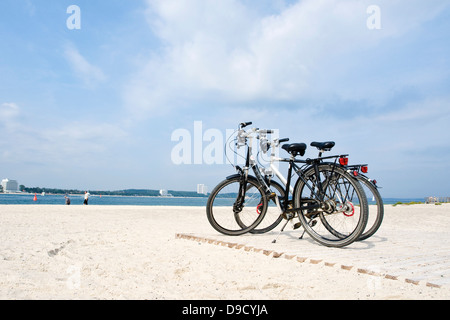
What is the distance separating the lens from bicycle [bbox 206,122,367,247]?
4469mm

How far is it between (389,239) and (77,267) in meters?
4.86

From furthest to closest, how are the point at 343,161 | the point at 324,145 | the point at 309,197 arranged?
the point at 309,197, the point at 324,145, the point at 343,161

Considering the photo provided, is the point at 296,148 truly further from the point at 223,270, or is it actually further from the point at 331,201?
the point at 223,270

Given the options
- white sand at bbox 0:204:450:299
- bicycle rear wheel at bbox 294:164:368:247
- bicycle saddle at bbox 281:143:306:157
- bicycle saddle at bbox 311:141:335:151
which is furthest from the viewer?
bicycle saddle at bbox 281:143:306:157

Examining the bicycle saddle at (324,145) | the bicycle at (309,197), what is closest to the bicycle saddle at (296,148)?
the bicycle at (309,197)

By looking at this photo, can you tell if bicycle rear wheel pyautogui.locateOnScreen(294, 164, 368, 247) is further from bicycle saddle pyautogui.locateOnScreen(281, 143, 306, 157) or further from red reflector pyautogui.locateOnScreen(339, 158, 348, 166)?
bicycle saddle pyautogui.locateOnScreen(281, 143, 306, 157)

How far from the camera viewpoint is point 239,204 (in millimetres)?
5785

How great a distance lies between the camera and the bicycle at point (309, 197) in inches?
176

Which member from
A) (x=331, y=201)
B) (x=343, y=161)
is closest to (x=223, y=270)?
(x=331, y=201)

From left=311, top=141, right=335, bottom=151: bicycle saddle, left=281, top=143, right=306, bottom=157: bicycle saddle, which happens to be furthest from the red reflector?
left=281, top=143, right=306, bottom=157: bicycle saddle

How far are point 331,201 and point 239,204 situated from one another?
5.62 feet

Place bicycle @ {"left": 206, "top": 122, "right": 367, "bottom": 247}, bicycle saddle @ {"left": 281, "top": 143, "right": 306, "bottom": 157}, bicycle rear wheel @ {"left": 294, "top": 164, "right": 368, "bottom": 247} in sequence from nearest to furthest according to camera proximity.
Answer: bicycle rear wheel @ {"left": 294, "top": 164, "right": 368, "bottom": 247}, bicycle @ {"left": 206, "top": 122, "right": 367, "bottom": 247}, bicycle saddle @ {"left": 281, "top": 143, "right": 306, "bottom": 157}
